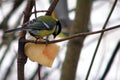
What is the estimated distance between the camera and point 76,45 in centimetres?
52

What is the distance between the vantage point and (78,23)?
20.5 inches

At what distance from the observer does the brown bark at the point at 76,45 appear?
51cm

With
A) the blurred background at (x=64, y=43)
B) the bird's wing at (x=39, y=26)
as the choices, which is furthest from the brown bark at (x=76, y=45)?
the blurred background at (x=64, y=43)

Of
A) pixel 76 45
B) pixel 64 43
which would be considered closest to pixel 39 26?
pixel 76 45

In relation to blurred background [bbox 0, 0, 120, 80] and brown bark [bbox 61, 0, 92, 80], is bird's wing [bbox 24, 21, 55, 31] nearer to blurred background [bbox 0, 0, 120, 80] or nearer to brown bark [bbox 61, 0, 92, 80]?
brown bark [bbox 61, 0, 92, 80]

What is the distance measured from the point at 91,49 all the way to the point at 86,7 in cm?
69

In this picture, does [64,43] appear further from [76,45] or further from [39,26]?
[39,26]

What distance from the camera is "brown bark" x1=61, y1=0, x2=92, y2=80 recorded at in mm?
515

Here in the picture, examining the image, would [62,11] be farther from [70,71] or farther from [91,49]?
[91,49]

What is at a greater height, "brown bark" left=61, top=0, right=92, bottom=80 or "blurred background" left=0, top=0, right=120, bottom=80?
"blurred background" left=0, top=0, right=120, bottom=80

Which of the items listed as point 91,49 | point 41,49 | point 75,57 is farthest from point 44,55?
point 91,49

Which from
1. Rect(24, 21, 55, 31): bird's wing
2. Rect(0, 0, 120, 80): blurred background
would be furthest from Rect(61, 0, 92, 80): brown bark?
Rect(0, 0, 120, 80): blurred background

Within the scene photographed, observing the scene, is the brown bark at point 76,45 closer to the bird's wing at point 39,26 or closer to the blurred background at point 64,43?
the bird's wing at point 39,26

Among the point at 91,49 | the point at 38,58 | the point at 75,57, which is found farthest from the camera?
the point at 91,49
